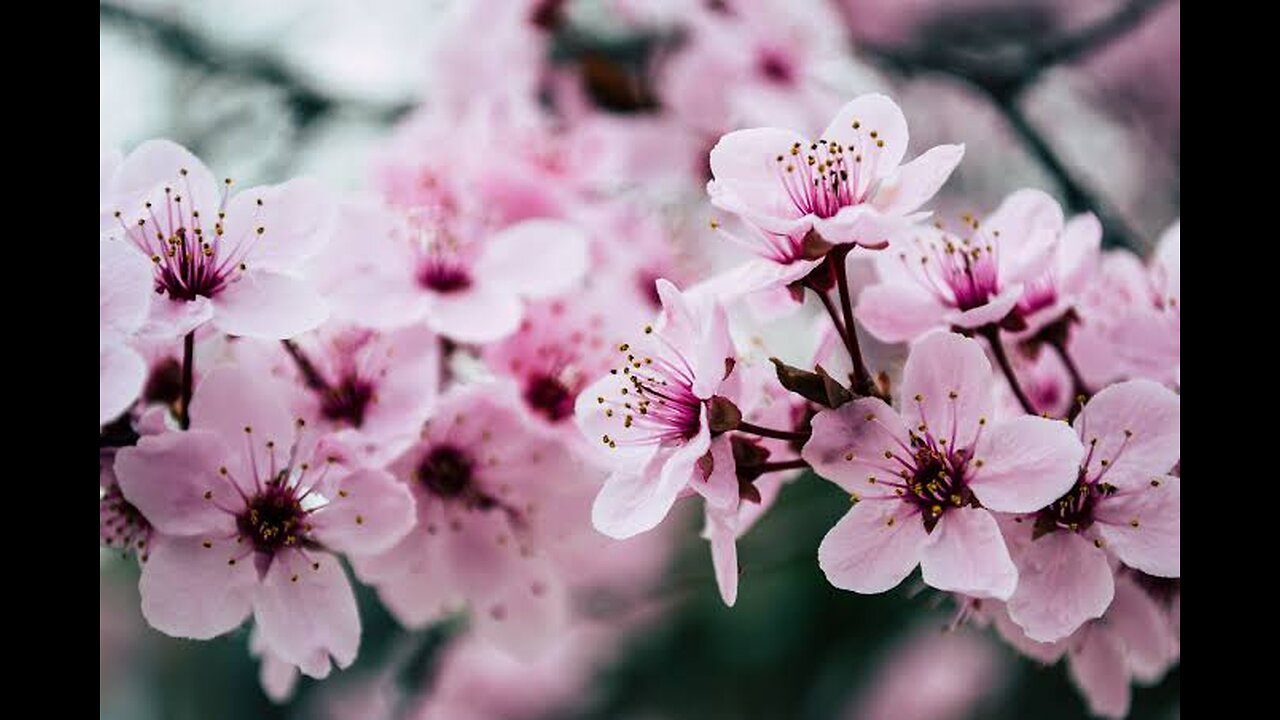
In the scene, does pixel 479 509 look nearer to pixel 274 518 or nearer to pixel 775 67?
pixel 274 518

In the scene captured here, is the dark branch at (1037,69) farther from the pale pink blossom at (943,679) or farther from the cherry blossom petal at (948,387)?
the pale pink blossom at (943,679)

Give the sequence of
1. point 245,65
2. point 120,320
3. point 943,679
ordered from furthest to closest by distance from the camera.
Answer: point 943,679
point 245,65
point 120,320

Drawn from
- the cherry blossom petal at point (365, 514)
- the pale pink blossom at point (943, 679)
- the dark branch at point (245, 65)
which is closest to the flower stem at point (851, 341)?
the cherry blossom petal at point (365, 514)

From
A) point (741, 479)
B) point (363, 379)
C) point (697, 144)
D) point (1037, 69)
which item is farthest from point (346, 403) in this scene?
point (1037, 69)

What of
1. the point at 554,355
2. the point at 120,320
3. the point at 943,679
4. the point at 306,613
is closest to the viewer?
the point at 120,320

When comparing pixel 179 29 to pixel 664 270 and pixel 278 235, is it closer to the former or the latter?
pixel 664 270

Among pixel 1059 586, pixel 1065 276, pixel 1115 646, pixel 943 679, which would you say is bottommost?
pixel 943 679

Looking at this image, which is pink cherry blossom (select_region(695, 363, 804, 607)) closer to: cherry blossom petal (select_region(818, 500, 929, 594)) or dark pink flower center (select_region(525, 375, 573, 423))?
cherry blossom petal (select_region(818, 500, 929, 594))
